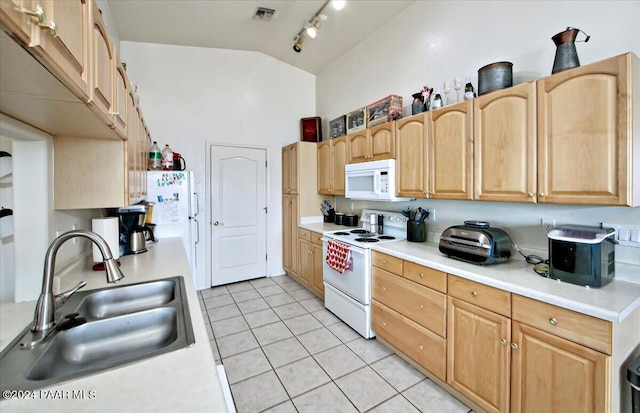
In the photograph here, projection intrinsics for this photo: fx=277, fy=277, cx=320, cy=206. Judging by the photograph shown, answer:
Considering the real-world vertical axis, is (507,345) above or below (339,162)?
below

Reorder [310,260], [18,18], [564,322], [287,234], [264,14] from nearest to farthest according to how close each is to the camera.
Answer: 1. [18,18]
2. [564,322]
3. [264,14]
4. [310,260]
5. [287,234]

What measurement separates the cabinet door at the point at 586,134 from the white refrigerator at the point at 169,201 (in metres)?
3.39

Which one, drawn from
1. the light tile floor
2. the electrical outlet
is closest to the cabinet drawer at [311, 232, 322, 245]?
the light tile floor

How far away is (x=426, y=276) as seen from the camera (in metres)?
2.04

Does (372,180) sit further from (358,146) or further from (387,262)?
(387,262)

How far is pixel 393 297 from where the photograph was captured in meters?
2.34

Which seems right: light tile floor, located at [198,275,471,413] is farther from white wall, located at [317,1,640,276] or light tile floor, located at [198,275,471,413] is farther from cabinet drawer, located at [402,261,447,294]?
white wall, located at [317,1,640,276]

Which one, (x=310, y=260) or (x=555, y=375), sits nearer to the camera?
(x=555, y=375)

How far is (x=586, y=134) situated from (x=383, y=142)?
1604mm

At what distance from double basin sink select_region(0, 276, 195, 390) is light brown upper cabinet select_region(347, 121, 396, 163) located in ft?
7.17

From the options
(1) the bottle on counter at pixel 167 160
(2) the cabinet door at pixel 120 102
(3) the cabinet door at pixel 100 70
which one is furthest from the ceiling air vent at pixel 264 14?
(3) the cabinet door at pixel 100 70

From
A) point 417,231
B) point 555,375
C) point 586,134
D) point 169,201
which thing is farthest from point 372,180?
point 169,201

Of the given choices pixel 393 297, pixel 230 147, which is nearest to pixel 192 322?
pixel 393 297

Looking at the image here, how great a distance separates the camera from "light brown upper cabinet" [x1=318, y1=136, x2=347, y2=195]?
3.57m
